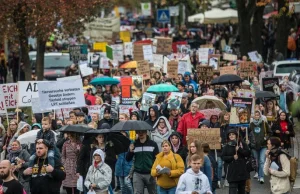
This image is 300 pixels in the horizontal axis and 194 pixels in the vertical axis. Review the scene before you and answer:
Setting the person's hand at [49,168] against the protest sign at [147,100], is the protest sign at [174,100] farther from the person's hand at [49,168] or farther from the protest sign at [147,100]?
the person's hand at [49,168]

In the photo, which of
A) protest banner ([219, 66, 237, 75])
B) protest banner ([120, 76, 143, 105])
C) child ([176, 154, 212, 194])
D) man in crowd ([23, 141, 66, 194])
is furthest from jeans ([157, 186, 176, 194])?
protest banner ([219, 66, 237, 75])

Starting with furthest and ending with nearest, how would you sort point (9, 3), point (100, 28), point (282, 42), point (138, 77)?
point (100, 28) → point (282, 42) → point (9, 3) → point (138, 77)

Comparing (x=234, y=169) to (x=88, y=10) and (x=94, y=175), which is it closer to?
(x=94, y=175)

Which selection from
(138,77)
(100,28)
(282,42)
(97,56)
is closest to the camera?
(138,77)

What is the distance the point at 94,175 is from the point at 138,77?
1270cm

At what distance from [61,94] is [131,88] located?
6190mm

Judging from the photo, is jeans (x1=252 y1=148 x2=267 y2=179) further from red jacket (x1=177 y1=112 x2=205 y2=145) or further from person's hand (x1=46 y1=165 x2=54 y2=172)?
person's hand (x1=46 y1=165 x2=54 y2=172)

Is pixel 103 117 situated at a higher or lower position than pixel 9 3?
lower

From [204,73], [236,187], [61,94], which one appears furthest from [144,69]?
[236,187]

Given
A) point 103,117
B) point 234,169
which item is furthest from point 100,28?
point 234,169

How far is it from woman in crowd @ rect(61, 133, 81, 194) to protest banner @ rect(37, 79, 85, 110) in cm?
371

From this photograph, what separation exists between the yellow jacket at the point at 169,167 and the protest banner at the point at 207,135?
205 centimetres

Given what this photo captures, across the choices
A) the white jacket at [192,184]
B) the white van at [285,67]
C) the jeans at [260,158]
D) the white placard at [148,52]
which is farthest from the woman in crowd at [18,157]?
the white van at [285,67]

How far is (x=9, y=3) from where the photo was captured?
32750 mm
